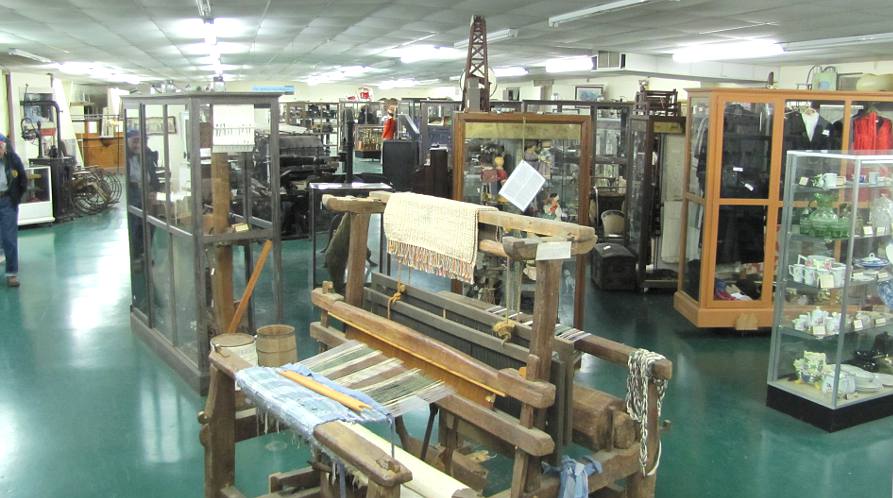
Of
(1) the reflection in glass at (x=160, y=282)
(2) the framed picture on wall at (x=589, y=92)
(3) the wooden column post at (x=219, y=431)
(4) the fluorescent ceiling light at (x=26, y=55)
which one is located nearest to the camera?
(3) the wooden column post at (x=219, y=431)

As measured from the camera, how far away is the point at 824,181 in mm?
5262

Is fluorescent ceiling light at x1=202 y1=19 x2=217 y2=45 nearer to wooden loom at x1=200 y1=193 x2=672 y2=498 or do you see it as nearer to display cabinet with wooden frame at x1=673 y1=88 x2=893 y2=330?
display cabinet with wooden frame at x1=673 y1=88 x2=893 y2=330

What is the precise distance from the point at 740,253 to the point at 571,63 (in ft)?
35.0

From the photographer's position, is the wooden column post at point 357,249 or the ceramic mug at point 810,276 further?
the ceramic mug at point 810,276

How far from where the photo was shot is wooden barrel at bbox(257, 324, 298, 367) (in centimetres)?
360

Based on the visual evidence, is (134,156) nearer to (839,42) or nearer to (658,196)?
(658,196)

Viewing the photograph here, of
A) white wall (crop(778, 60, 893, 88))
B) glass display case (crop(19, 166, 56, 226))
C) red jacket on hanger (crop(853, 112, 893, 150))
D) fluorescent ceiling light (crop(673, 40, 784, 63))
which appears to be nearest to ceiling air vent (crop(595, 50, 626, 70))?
fluorescent ceiling light (crop(673, 40, 784, 63))

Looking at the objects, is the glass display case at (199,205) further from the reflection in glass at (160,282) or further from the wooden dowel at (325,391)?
the wooden dowel at (325,391)

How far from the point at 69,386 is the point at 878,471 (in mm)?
5279

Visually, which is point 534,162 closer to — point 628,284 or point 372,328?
point 628,284

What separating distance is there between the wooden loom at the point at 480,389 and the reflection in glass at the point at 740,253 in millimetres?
3803

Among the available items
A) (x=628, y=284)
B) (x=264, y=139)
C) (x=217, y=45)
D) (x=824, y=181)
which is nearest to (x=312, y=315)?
(x=264, y=139)

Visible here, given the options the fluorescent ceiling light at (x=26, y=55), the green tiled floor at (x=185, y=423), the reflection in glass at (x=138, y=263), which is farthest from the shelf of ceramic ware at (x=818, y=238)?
the fluorescent ceiling light at (x=26, y=55)

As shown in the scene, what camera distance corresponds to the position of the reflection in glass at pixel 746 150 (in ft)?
21.4
